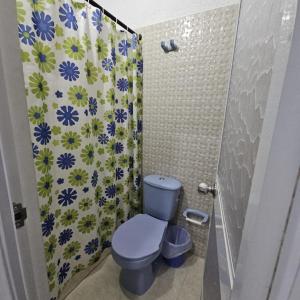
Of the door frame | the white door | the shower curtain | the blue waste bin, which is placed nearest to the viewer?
the door frame

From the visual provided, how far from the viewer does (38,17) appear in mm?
893

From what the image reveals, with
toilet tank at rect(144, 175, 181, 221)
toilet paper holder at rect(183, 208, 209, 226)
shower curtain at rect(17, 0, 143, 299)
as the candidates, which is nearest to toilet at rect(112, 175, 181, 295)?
toilet tank at rect(144, 175, 181, 221)

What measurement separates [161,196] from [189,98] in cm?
83

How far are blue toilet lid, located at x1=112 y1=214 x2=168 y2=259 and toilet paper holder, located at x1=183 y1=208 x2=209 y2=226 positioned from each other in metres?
0.21

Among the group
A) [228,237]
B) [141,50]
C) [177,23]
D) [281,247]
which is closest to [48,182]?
[228,237]

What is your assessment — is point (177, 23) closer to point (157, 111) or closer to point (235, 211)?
point (157, 111)

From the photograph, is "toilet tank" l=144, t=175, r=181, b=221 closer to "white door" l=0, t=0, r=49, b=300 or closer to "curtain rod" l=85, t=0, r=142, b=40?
"white door" l=0, t=0, r=49, b=300

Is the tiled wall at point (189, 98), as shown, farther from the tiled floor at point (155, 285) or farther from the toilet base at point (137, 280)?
the toilet base at point (137, 280)

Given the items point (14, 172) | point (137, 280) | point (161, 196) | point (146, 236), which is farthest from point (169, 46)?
point (137, 280)

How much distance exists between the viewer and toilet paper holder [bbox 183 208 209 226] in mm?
1453

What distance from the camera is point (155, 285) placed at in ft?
4.41

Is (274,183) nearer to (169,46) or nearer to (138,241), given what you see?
(138,241)

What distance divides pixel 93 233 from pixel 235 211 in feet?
4.01

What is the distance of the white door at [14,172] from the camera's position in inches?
17.7
